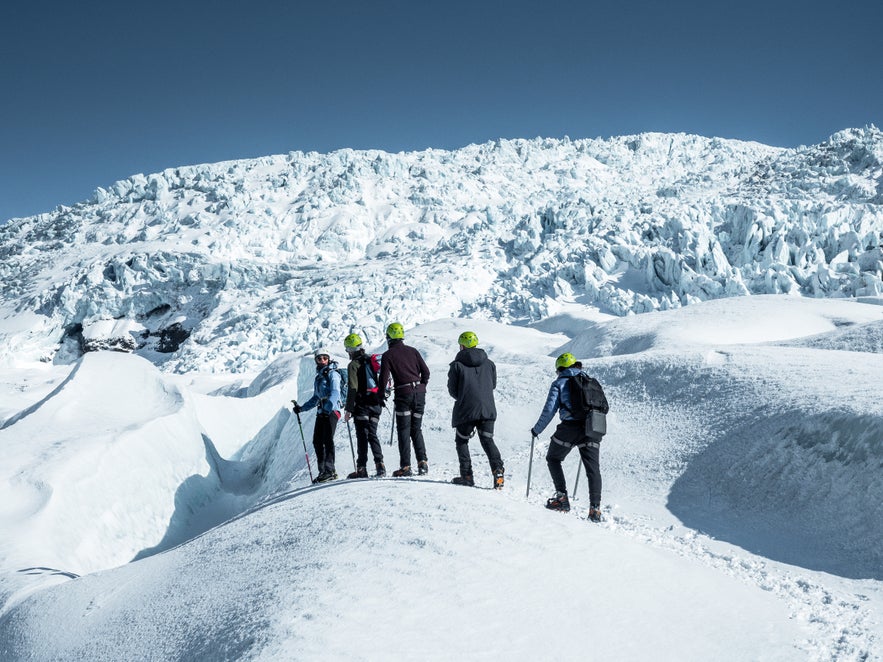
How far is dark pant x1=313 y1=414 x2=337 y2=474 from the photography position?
694 cm

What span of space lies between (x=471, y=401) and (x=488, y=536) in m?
1.80

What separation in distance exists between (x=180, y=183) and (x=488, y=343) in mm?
67825

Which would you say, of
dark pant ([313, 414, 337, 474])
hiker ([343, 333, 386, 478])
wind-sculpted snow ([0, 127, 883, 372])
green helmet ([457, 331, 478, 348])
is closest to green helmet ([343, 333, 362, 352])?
hiker ([343, 333, 386, 478])

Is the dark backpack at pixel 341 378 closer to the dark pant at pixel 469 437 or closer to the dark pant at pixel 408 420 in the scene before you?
the dark pant at pixel 408 420

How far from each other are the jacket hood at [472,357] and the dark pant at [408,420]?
2.28ft

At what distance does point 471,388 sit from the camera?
18.9 feet

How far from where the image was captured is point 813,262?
3391 cm

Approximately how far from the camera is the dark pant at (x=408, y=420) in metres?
6.19

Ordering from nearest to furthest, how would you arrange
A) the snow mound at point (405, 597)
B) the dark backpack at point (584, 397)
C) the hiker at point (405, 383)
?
1. the snow mound at point (405, 597)
2. the dark backpack at point (584, 397)
3. the hiker at point (405, 383)

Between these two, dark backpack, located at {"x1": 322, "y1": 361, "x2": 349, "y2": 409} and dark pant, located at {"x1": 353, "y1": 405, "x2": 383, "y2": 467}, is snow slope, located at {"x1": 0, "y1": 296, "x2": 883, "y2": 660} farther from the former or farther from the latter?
dark backpack, located at {"x1": 322, "y1": 361, "x2": 349, "y2": 409}

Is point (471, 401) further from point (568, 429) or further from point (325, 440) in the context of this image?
point (325, 440)

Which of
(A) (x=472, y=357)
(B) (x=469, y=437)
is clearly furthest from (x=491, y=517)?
(A) (x=472, y=357)

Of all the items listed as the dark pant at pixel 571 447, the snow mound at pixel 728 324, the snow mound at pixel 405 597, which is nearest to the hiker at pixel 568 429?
the dark pant at pixel 571 447

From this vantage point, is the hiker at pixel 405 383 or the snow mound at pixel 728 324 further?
the snow mound at pixel 728 324
